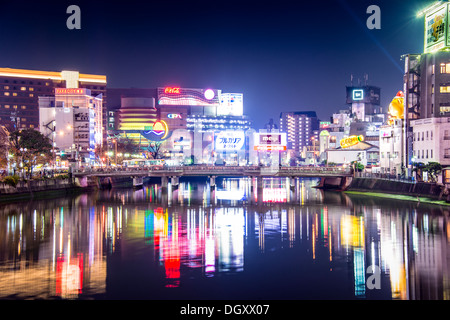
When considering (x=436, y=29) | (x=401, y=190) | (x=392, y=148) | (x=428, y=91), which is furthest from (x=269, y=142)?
(x=436, y=29)

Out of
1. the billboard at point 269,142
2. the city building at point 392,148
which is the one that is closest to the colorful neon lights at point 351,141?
the city building at point 392,148

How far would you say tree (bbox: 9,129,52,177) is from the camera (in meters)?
93.6

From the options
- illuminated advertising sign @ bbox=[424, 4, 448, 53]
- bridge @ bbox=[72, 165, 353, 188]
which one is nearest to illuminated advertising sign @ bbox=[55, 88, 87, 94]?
bridge @ bbox=[72, 165, 353, 188]

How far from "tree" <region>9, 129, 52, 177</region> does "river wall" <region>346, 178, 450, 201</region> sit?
206ft

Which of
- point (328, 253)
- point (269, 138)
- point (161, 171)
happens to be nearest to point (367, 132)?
point (269, 138)

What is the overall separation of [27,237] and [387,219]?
41.3m

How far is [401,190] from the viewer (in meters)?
79.8

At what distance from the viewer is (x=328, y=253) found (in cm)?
4262

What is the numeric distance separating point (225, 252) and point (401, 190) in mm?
46815

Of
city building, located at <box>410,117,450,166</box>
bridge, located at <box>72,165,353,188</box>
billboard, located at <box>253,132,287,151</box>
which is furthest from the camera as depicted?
billboard, located at <box>253,132,287,151</box>

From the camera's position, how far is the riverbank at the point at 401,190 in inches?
2699

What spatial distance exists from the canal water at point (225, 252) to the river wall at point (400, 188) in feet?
9.38

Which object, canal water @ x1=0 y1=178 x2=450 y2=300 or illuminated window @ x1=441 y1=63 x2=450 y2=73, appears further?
illuminated window @ x1=441 y1=63 x2=450 y2=73

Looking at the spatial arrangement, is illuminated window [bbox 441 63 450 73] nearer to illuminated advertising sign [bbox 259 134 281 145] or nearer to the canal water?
the canal water
